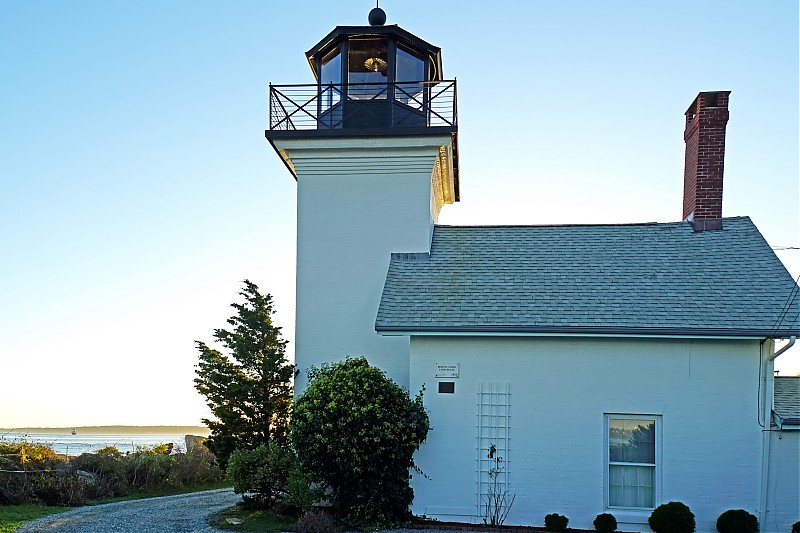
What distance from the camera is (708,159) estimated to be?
15.8 meters

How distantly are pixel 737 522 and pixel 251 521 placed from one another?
7.93 m

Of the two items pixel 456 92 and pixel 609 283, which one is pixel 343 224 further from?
pixel 609 283

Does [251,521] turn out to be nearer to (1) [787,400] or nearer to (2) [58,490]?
(2) [58,490]

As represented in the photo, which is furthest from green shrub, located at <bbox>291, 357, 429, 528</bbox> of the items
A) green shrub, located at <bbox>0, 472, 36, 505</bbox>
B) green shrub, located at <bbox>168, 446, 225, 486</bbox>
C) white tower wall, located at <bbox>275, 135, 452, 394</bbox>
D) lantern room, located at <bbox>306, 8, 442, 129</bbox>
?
green shrub, located at <bbox>168, 446, 225, 486</bbox>

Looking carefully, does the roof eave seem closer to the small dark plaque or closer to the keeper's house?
the keeper's house

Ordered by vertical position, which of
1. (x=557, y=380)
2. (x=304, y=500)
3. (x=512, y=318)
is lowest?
(x=304, y=500)

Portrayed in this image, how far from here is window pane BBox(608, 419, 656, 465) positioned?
504 inches

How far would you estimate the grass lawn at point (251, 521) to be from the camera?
1232 centimetres

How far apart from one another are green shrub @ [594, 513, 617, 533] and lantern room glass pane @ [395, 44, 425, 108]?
28.1 feet

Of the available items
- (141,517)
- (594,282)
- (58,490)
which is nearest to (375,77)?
(594,282)

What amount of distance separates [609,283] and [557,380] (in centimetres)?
229

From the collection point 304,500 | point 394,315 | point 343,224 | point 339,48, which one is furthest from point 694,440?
point 339,48

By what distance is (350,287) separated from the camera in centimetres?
1517

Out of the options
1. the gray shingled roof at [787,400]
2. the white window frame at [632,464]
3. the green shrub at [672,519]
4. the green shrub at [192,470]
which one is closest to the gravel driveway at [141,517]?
the green shrub at [192,470]
